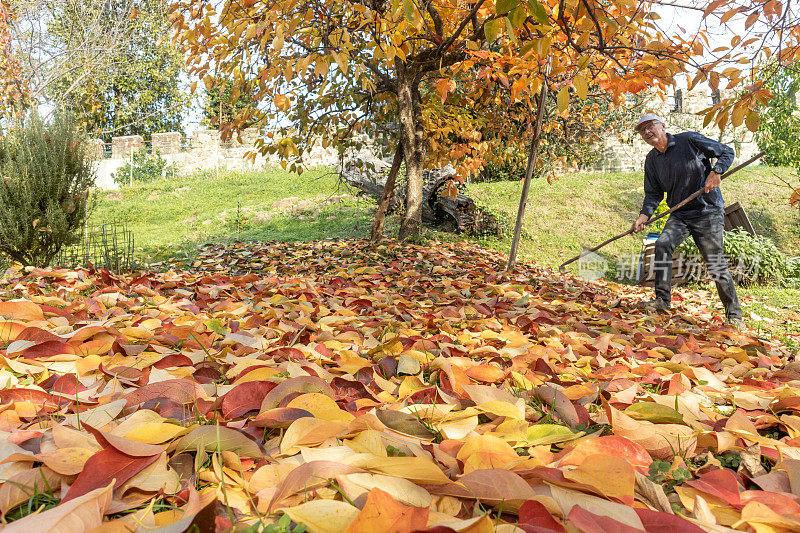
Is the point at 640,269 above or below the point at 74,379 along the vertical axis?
below

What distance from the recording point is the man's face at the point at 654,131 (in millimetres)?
3867

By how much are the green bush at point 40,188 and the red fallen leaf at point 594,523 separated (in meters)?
4.80

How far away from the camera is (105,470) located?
759mm

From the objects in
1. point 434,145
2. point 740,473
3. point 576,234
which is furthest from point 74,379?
point 576,234

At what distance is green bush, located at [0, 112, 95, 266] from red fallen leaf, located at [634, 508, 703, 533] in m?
4.86

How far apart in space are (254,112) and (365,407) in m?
3.36

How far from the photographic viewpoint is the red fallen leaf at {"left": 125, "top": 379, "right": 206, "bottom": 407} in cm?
110

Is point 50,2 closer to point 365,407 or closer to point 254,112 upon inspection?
point 254,112

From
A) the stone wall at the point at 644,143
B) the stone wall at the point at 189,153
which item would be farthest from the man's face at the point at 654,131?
the stone wall at the point at 189,153

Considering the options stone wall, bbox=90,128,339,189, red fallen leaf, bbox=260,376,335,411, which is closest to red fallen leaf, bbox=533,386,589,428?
red fallen leaf, bbox=260,376,335,411

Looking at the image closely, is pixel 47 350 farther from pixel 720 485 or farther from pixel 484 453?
pixel 720 485

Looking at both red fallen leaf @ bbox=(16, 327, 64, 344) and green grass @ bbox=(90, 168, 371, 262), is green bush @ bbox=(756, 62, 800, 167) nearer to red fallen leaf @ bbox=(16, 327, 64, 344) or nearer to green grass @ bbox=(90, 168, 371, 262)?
green grass @ bbox=(90, 168, 371, 262)

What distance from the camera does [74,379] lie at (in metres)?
1.24

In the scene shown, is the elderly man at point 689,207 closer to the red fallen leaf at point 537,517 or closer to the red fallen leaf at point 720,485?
the red fallen leaf at point 720,485
